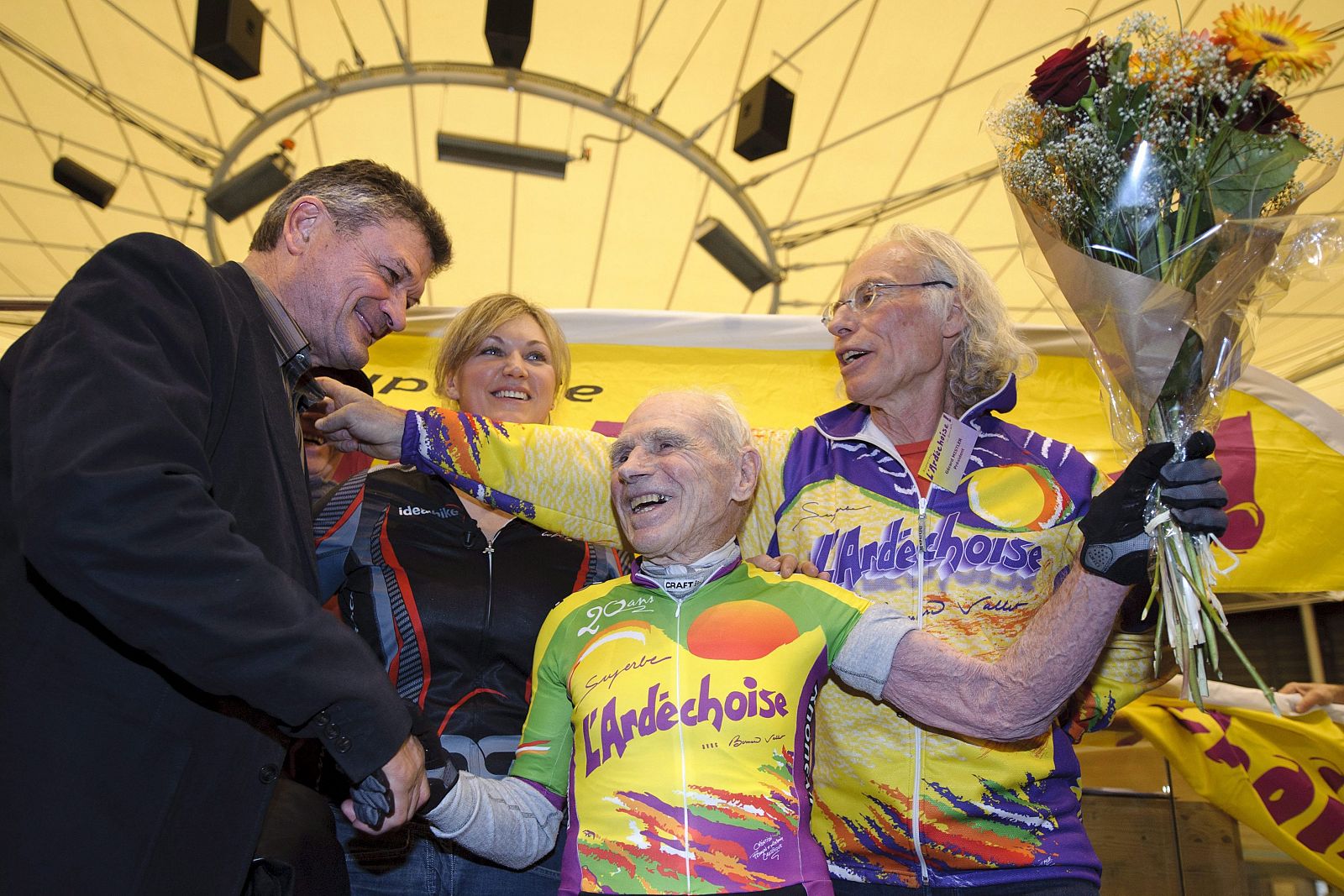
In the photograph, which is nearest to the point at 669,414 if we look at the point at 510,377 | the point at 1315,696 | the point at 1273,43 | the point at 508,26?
the point at 510,377

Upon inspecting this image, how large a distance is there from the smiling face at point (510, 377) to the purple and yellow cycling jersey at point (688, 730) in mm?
819

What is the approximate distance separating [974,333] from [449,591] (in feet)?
4.12

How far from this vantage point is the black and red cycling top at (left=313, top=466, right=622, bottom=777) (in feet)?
7.14

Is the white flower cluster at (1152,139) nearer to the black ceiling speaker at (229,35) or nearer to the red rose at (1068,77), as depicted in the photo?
the red rose at (1068,77)

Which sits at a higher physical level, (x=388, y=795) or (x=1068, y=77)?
(x=1068, y=77)

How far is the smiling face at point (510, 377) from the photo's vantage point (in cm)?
277

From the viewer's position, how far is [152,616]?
1.41 meters

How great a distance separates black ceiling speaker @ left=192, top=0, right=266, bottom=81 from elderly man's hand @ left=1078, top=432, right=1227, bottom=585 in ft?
20.7

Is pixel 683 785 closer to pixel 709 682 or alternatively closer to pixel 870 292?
pixel 709 682

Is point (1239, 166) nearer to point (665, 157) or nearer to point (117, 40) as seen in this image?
point (665, 157)

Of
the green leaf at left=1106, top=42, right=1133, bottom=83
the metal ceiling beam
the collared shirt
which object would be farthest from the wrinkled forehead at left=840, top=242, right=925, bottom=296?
the metal ceiling beam

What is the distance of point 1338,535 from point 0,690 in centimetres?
368

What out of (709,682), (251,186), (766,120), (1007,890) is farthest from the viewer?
(251,186)

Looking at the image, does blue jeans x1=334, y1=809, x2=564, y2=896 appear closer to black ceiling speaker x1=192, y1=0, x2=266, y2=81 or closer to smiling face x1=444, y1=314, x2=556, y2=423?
smiling face x1=444, y1=314, x2=556, y2=423
